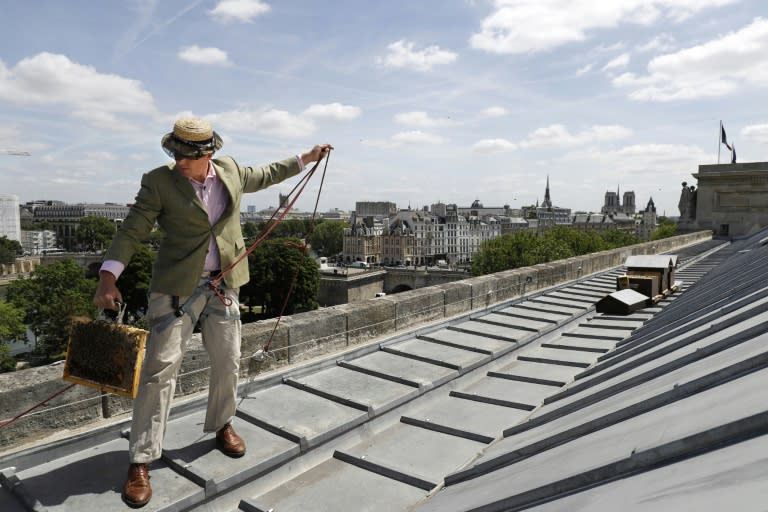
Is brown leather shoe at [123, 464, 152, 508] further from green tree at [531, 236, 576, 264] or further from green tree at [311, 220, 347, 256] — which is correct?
green tree at [311, 220, 347, 256]

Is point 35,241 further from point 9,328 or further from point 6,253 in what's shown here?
point 9,328

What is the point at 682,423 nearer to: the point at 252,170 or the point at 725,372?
the point at 725,372

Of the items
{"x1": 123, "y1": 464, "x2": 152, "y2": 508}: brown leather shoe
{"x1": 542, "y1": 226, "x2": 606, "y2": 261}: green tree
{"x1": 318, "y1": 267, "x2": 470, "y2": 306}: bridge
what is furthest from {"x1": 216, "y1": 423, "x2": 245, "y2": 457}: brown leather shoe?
{"x1": 318, "y1": 267, "x2": 470, "y2": 306}: bridge

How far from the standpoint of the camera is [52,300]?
45875mm

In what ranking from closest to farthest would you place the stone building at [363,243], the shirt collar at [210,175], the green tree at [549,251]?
the shirt collar at [210,175], the green tree at [549,251], the stone building at [363,243]

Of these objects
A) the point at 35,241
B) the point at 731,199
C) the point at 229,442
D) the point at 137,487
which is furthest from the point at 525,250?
the point at 35,241

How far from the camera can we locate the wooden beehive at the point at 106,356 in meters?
2.73

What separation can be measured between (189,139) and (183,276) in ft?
2.45

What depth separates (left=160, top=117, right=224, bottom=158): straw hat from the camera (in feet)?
9.45

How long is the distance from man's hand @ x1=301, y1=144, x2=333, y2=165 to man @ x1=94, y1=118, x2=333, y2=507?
1.59 feet

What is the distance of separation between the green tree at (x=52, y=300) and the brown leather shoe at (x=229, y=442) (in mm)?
44409

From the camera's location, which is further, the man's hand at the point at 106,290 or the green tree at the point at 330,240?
the green tree at the point at 330,240

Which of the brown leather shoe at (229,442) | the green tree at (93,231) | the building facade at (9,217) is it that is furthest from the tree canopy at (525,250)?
the building facade at (9,217)

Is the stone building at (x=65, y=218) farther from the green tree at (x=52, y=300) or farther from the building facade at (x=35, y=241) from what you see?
the green tree at (x=52, y=300)
